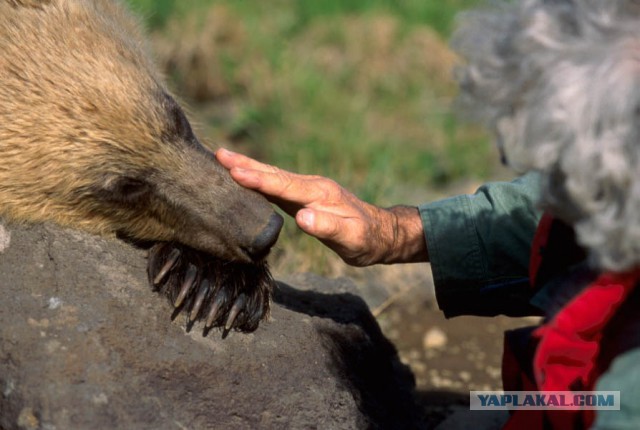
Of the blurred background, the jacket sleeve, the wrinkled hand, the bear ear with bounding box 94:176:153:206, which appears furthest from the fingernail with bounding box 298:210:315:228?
the blurred background

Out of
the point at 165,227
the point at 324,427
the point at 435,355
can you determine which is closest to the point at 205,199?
the point at 165,227

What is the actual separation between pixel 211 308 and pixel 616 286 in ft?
3.99

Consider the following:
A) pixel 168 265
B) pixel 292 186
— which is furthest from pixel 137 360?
pixel 292 186

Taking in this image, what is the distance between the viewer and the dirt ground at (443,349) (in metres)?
4.00

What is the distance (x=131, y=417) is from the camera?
Result: 232 cm

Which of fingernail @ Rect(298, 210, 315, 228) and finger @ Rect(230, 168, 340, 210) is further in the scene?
finger @ Rect(230, 168, 340, 210)

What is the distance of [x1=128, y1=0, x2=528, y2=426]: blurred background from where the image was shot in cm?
666

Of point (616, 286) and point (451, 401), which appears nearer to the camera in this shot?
point (616, 286)

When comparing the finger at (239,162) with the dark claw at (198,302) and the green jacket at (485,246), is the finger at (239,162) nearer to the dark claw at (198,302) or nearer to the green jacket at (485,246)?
the dark claw at (198,302)

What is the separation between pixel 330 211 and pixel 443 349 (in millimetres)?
2024

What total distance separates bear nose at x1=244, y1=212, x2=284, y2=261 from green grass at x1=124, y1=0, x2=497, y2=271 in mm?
3266

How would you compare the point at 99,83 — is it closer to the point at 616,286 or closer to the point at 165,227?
the point at 165,227
